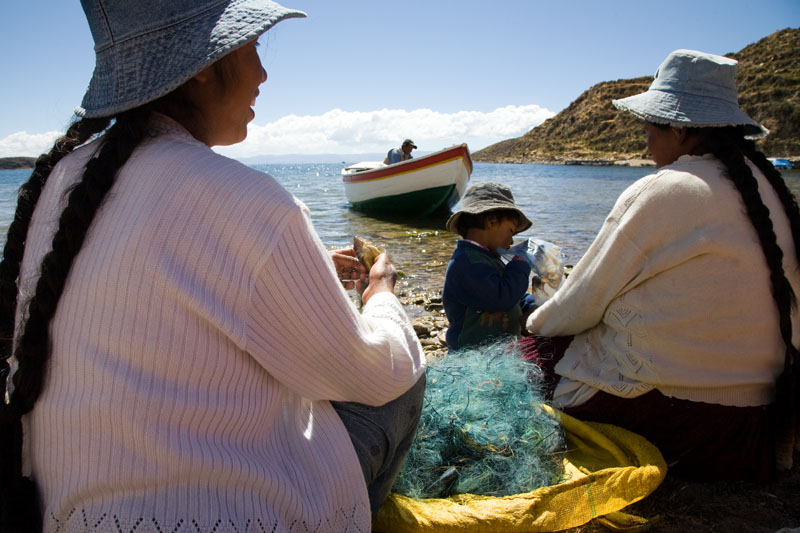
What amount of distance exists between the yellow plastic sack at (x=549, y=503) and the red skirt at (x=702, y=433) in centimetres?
10

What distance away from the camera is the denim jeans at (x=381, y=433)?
1.57m

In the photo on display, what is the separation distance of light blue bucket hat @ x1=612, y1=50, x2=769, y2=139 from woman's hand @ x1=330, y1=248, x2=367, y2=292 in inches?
56.5

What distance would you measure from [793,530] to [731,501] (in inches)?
21.7

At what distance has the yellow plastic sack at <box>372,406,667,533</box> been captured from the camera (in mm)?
1888

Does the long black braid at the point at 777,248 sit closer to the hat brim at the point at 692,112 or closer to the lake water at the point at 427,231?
the hat brim at the point at 692,112

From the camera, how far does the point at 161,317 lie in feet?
3.54

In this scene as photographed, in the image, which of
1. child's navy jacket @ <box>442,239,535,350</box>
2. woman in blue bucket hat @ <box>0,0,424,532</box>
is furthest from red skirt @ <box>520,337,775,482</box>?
woman in blue bucket hat @ <box>0,0,424,532</box>

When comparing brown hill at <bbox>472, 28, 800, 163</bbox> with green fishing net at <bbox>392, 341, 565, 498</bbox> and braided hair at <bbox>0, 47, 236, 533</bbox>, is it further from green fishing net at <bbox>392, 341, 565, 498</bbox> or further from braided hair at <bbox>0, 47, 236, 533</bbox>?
A: braided hair at <bbox>0, 47, 236, 533</bbox>

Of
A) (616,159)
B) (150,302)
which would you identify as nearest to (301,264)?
(150,302)

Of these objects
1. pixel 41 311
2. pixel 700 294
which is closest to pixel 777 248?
pixel 700 294

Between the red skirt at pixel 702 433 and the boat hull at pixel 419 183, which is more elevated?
the boat hull at pixel 419 183

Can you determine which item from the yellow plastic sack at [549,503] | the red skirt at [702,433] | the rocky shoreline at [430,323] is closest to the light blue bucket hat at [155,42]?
the yellow plastic sack at [549,503]

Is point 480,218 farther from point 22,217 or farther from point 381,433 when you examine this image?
point 22,217

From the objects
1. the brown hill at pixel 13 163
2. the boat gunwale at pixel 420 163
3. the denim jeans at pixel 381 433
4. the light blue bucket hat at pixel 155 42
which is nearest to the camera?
the light blue bucket hat at pixel 155 42
